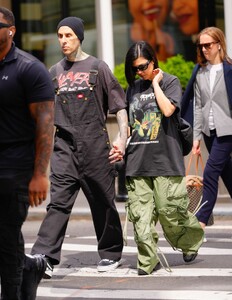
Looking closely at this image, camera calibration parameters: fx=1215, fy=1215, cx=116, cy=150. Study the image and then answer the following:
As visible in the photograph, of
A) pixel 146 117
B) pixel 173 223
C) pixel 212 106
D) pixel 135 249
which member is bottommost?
pixel 135 249

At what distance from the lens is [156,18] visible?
18844 mm

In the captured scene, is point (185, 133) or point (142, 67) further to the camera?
point (185, 133)

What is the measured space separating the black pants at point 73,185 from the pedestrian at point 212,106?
174 centimetres

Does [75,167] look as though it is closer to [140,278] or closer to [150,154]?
[150,154]

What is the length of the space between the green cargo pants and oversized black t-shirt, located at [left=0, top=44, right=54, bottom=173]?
2.56 metres

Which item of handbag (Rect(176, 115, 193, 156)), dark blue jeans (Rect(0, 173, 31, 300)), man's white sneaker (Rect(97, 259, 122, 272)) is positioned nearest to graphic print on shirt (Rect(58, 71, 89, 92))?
handbag (Rect(176, 115, 193, 156))

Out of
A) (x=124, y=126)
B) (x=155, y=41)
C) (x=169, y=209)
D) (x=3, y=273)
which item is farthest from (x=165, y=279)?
(x=155, y=41)

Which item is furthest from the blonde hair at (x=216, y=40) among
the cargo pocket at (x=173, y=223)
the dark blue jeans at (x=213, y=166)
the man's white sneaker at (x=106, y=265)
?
the man's white sneaker at (x=106, y=265)

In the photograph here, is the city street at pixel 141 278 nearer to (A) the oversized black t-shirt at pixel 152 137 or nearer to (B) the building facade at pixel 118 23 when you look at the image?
(A) the oversized black t-shirt at pixel 152 137

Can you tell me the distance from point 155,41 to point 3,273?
12.1m

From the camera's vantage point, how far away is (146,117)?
30.9ft

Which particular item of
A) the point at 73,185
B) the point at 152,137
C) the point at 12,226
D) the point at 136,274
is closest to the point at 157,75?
the point at 152,137

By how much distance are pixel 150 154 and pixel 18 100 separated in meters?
2.70

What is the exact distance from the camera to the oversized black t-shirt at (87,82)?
30.8ft
